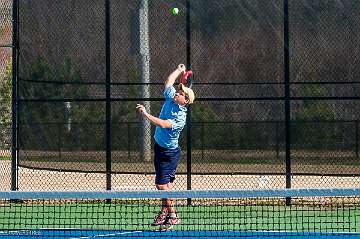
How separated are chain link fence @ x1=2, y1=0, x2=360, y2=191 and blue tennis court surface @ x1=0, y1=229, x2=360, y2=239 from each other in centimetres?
314

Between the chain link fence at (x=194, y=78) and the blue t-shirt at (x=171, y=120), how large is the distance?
8.64 feet

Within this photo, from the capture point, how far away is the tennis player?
35.9 feet

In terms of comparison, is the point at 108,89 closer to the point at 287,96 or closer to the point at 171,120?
the point at 287,96

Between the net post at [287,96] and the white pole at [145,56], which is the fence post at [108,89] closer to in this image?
the white pole at [145,56]

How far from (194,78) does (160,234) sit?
5.02 m

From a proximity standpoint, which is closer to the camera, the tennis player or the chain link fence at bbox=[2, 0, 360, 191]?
the tennis player

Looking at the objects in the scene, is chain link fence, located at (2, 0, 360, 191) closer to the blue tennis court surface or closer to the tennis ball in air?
the tennis ball in air

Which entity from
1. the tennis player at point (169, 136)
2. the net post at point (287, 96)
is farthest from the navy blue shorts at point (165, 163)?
the net post at point (287, 96)

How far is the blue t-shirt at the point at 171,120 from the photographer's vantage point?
11.0m

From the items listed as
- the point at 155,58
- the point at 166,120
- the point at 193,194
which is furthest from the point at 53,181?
the point at 193,194

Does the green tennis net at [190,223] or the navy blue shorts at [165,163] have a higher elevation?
the navy blue shorts at [165,163]

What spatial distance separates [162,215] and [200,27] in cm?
429

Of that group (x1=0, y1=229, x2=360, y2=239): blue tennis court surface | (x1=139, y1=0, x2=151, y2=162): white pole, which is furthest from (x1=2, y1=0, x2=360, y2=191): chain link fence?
(x1=0, y1=229, x2=360, y2=239): blue tennis court surface

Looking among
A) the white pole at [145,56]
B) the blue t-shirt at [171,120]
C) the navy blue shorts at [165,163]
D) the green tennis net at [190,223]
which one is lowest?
the green tennis net at [190,223]
